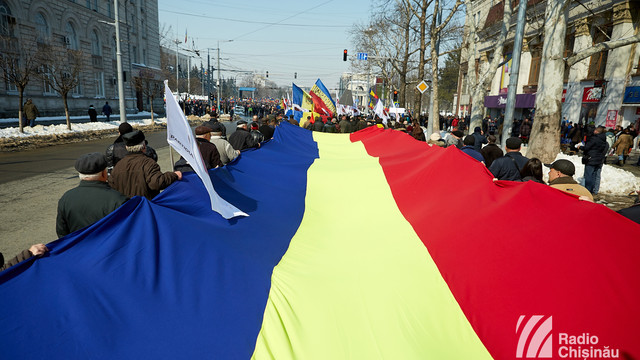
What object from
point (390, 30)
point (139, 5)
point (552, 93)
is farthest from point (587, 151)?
point (139, 5)

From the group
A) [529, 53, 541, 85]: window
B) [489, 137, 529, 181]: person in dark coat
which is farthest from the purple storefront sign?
[489, 137, 529, 181]: person in dark coat

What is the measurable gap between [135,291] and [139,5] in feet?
184

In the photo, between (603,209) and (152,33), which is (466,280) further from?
(152,33)

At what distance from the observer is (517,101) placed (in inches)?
1173

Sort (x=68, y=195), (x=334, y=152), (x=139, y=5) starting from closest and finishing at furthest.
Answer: (x=68, y=195) < (x=334, y=152) < (x=139, y=5)

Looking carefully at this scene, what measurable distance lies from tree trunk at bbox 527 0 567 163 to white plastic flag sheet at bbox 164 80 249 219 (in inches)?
488

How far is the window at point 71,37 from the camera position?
34641 mm

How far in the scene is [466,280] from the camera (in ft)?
9.59

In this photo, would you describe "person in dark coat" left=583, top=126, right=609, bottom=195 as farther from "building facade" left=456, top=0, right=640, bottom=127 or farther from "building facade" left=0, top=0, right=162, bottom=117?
"building facade" left=0, top=0, right=162, bottom=117

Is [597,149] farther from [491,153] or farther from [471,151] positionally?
[471,151]

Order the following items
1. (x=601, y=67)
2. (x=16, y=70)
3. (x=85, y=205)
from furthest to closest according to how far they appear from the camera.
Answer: (x=601, y=67) → (x=16, y=70) → (x=85, y=205)

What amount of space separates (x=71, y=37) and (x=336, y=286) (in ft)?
139

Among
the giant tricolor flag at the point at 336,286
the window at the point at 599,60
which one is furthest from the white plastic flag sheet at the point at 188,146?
the window at the point at 599,60

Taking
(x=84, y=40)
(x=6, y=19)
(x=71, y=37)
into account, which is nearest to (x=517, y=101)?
(x=6, y=19)
